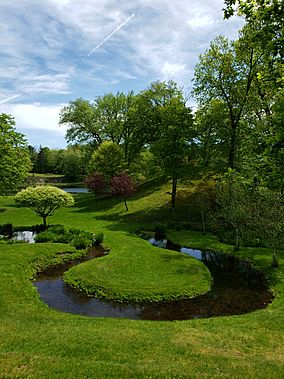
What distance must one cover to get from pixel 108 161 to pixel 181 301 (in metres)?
37.9

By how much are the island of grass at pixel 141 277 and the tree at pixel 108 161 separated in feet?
93.8

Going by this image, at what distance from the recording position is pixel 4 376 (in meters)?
8.29

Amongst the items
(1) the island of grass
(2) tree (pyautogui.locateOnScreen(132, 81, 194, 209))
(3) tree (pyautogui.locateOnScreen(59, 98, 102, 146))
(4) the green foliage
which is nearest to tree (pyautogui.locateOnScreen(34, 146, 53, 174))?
(3) tree (pyautogui.locateOnScreen(59, 98, 102, 146))

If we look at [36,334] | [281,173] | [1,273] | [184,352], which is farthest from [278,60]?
[1,273]

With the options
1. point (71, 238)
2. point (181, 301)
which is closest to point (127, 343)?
point (181, 301)

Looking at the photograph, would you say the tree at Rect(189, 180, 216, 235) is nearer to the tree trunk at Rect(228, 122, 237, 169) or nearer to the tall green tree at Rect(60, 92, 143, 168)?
the tree trunk at Rect(228, 122, 237, 169)

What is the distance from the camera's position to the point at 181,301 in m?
18.3

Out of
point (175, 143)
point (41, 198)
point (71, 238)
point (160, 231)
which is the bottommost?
point (160, 231)

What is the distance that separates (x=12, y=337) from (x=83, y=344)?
8.43 feet

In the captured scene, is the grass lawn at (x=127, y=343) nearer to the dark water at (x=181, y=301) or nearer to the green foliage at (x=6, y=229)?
the dark water at (x=181, y=301)

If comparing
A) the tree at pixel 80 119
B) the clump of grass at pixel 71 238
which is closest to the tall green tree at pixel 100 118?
the tree at pixel 80 119

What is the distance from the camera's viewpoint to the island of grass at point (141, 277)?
1875 centimetres

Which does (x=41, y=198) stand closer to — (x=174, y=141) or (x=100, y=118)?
(x=174, y=141)

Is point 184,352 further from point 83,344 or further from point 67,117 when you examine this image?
point 67,117
